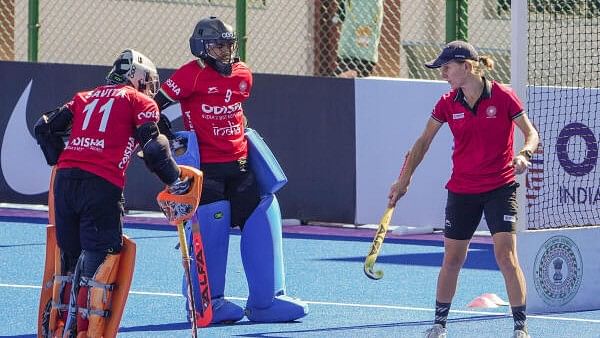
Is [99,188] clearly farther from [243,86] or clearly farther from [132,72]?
[243,86]

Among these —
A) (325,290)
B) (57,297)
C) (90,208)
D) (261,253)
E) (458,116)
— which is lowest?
(325,290)

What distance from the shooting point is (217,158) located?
9422mm

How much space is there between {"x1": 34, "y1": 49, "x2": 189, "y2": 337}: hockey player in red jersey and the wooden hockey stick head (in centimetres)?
4

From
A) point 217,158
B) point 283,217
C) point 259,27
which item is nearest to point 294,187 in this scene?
point 283,217

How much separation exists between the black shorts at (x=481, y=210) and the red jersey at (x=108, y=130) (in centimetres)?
200

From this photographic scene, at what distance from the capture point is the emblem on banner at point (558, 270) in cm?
986

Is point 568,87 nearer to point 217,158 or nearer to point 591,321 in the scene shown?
point 591,321

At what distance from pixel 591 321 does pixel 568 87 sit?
2.53 meters

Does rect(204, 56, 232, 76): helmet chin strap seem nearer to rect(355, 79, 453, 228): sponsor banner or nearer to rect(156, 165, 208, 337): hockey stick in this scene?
rect(156, 165, 208, 337): hockey stick

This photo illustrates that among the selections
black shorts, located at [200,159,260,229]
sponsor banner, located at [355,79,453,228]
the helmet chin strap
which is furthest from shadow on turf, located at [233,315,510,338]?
sponsor banner, located at [355,79,453,228]

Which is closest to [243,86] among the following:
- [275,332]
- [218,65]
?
[218,65]

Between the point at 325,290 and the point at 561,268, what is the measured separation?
1.80 m

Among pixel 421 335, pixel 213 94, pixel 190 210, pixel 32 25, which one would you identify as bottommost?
pixel 421 335

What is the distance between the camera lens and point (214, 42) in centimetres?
930
